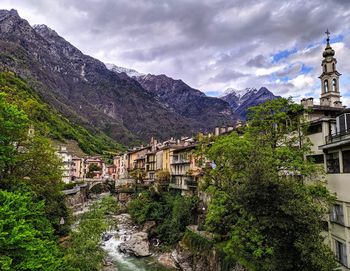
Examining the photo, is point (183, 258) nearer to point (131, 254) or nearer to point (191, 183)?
point (131, 254)

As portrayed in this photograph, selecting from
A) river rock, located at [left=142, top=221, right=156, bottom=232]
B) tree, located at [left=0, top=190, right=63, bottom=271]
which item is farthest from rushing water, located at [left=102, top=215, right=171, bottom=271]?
tree, located at [left=0, top=190, right=63, bottom=271]

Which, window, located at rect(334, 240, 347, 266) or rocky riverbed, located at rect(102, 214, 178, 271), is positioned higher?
window, located at rect(334, 240, 347, 266)

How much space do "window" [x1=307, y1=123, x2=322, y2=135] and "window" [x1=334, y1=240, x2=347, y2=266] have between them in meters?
9.10

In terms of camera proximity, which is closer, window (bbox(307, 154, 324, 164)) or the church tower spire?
window (bbox(307, 154, 324, 164))

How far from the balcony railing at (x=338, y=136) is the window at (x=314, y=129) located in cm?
152

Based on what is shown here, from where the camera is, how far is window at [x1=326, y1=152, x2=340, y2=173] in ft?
78.7

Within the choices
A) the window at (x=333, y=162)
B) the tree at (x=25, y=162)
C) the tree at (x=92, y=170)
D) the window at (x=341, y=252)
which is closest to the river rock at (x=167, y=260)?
the tree at (x=25, y=162)

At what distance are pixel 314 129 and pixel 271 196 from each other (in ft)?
34.6

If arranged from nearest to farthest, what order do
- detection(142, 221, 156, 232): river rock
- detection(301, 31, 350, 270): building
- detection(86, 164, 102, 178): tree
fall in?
Result: detection(301, 31, 350, 270): building → detection(142, 221, 156, 232): river rock → detection(86, 164, 102, 178): tree

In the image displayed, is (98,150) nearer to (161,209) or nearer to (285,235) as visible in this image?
(161,209)

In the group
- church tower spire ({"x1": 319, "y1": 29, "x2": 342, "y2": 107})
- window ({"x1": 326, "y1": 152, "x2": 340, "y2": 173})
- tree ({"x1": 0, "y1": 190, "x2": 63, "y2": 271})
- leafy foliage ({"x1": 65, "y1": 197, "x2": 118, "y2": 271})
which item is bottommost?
leafy foliage ({"x1": 65, "y1": 197, "x2": 118, "y2": 271})

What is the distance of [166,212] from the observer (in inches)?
2098

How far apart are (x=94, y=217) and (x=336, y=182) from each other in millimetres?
24170

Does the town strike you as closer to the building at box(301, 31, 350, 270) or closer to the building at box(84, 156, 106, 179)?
the building at box(301, 31, 350, 270)
